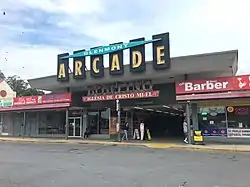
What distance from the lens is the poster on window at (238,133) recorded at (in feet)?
77.2

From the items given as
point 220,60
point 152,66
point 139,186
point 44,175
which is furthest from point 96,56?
point 139,186

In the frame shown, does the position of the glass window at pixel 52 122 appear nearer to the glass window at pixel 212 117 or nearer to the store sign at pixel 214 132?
the glass window at pixel 212 117

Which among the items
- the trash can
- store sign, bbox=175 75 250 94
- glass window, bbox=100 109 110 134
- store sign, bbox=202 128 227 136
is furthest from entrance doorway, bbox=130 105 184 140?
the trash can

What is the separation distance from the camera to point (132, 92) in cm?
2675

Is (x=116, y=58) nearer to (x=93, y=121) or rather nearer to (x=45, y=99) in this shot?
(x=93, y=121)

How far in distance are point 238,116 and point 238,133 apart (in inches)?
48.1

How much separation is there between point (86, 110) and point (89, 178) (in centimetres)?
2286

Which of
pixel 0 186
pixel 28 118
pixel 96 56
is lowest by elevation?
pixel 0 186

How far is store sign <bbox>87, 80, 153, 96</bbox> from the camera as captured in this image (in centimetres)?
2728

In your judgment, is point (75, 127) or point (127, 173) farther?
point (75, 127)

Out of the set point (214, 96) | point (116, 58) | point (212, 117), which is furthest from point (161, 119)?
point (214, 96)

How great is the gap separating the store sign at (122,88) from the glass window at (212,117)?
4455 mm

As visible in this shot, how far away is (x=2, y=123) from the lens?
40.1 meters

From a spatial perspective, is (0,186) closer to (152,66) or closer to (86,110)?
(152,66)
